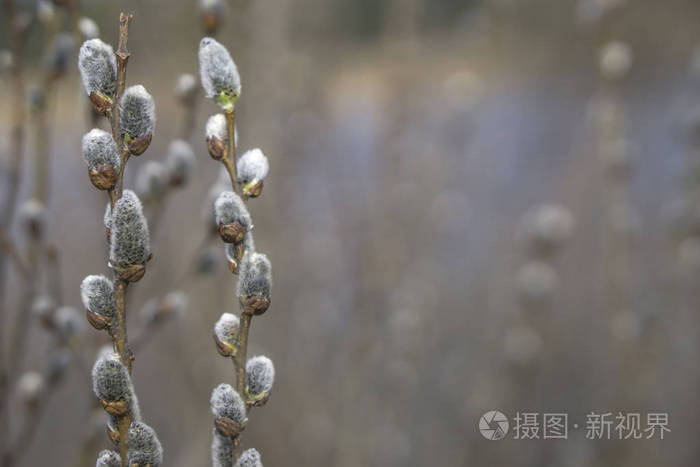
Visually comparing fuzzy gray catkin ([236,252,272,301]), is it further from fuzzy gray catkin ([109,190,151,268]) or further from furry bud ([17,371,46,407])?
furry bud ([17,371,46,407])

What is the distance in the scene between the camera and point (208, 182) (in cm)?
164

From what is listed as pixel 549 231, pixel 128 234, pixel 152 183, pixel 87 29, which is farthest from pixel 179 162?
pixel 549 231

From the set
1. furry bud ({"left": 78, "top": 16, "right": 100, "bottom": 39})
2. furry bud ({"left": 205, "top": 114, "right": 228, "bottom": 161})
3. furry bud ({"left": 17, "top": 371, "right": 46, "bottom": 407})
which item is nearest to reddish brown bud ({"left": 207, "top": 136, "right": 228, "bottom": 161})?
furry bud ({"left": 205, "top": 114, "right": 228, "bottom": 161})

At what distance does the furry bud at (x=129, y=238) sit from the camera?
40cm

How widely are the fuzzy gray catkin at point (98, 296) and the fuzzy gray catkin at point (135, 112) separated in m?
0.10

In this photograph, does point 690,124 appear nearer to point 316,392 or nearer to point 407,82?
point 407,82

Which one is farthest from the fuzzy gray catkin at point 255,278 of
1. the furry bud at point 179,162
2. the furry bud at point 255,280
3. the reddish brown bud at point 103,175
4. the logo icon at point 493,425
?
the logo icon at point 493,425

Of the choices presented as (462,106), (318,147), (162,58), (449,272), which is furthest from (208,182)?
(449,272)

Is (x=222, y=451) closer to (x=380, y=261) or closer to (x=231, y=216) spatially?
(x=231, y=216)

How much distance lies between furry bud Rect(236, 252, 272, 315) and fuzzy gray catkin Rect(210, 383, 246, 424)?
6 cm

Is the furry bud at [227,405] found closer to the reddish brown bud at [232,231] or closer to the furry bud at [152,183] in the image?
the reddish brown bud at [232,231]

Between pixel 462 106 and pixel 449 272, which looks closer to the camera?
pixel 462 106

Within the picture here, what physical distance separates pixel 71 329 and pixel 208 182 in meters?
1.02

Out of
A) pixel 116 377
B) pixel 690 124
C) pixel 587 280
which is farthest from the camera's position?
pixel 587 280
